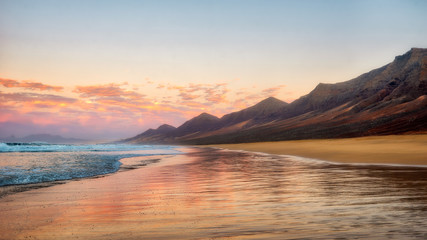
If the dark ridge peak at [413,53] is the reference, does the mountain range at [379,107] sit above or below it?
below

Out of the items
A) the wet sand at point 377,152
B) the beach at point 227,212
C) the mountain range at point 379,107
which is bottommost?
the wet sand at point 377,152

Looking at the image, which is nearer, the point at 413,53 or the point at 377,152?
the point at 377,152

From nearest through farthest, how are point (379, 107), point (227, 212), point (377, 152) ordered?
point (227, 212) < point (377, 152) < point (379, 107)

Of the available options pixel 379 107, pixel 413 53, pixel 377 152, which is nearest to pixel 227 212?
pixel 377 152

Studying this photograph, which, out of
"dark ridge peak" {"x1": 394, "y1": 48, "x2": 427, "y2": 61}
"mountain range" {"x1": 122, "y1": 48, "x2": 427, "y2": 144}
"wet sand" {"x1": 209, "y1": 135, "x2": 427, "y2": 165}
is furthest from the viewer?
"dark ridge peak" {"x1": 394, "y1": 48, "x2": 427, "y2": 61}

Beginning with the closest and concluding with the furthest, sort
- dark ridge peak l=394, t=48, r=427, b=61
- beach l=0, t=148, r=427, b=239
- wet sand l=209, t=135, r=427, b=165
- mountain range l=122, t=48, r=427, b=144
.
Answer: beach l=0, t=148, r=427, b=239, wet sand l=209, t=135, r=427, b=165, mountain range l=122, t=48, r=427, b=144, dark ridge peak l=394, t=48, r=427, b=61

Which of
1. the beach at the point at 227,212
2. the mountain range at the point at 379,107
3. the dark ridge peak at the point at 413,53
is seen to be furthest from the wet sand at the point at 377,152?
the dark ridge peak at the point at 413,53

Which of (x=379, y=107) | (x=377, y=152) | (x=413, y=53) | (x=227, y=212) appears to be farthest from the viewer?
(x=413, y=53)

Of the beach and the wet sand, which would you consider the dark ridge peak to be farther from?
the beach

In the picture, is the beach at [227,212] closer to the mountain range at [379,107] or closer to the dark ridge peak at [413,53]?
the mountain range at [379,107]

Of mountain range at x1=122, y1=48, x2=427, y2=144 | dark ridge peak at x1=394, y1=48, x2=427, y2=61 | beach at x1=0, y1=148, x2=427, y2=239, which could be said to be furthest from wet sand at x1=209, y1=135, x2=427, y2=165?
dark ridge peak at x1=394, y1=48, x2=427, y2=61

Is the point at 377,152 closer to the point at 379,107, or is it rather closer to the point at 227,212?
the point at 227,212

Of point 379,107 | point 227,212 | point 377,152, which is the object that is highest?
point 379,107

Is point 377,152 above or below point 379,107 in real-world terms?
below
